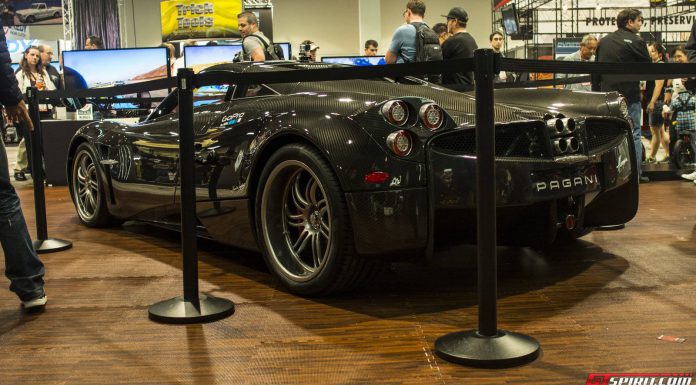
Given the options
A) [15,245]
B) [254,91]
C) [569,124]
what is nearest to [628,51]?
[569,124]

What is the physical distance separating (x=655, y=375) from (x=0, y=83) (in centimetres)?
288

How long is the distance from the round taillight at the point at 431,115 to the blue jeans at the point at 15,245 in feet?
5.78

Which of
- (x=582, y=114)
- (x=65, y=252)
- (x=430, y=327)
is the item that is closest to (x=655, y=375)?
(x=430, y=327)

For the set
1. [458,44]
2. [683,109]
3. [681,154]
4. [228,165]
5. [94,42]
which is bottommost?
[681,154]

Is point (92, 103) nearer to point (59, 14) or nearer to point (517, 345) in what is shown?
point (517, 345)

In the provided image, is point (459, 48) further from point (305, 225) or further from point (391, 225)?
point (391, 225)

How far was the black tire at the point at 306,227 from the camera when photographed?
3166 mm

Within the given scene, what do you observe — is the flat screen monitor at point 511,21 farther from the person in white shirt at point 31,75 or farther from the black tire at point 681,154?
the person in white shirt at point 31,75

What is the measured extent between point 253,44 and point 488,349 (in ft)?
16.0

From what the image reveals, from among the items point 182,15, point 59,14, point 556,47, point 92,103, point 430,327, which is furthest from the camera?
point 59,14

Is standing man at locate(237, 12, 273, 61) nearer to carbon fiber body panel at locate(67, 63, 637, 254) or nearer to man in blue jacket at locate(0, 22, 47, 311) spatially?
carbon fiber body panel at locate(67, 63, 637, 254)

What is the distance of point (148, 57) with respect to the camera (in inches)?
368

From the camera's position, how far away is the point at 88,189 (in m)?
5.65

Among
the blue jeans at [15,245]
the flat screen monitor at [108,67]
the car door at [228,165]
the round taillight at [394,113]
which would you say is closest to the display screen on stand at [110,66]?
the flat screen monitor at [108,67]
